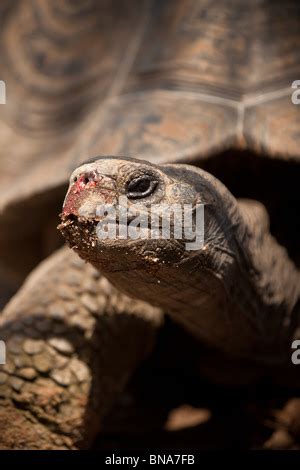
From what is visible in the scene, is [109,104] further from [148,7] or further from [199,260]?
[199,260]

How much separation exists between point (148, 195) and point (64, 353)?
0.80m

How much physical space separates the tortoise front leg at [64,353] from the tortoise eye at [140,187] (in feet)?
2.53

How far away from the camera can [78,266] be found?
7.76 feet

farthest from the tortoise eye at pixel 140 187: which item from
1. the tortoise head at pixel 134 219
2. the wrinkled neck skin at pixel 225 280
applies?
the wrinkled neck skin at pixel 225 280

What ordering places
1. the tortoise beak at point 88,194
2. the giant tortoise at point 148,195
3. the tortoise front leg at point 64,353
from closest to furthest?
the tortoise beak at point 88,194 → the giant tortoise at point 148,195 → the tortoise front leg at point 64,353

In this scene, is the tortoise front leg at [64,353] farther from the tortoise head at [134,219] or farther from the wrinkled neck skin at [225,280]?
the tortoise head at [134,219]

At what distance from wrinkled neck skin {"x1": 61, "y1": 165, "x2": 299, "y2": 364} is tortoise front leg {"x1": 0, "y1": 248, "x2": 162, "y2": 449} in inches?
11.5

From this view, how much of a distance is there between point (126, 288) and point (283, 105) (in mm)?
1094

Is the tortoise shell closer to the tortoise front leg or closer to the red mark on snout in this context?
the tortoise front leg

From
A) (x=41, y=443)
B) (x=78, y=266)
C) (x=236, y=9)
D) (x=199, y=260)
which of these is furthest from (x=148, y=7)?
(x=41, y=443)

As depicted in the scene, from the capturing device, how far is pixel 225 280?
1.92m

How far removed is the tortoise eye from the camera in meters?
1.62

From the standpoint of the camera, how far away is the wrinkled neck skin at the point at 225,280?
1692mm

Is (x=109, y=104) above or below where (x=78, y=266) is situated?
above
